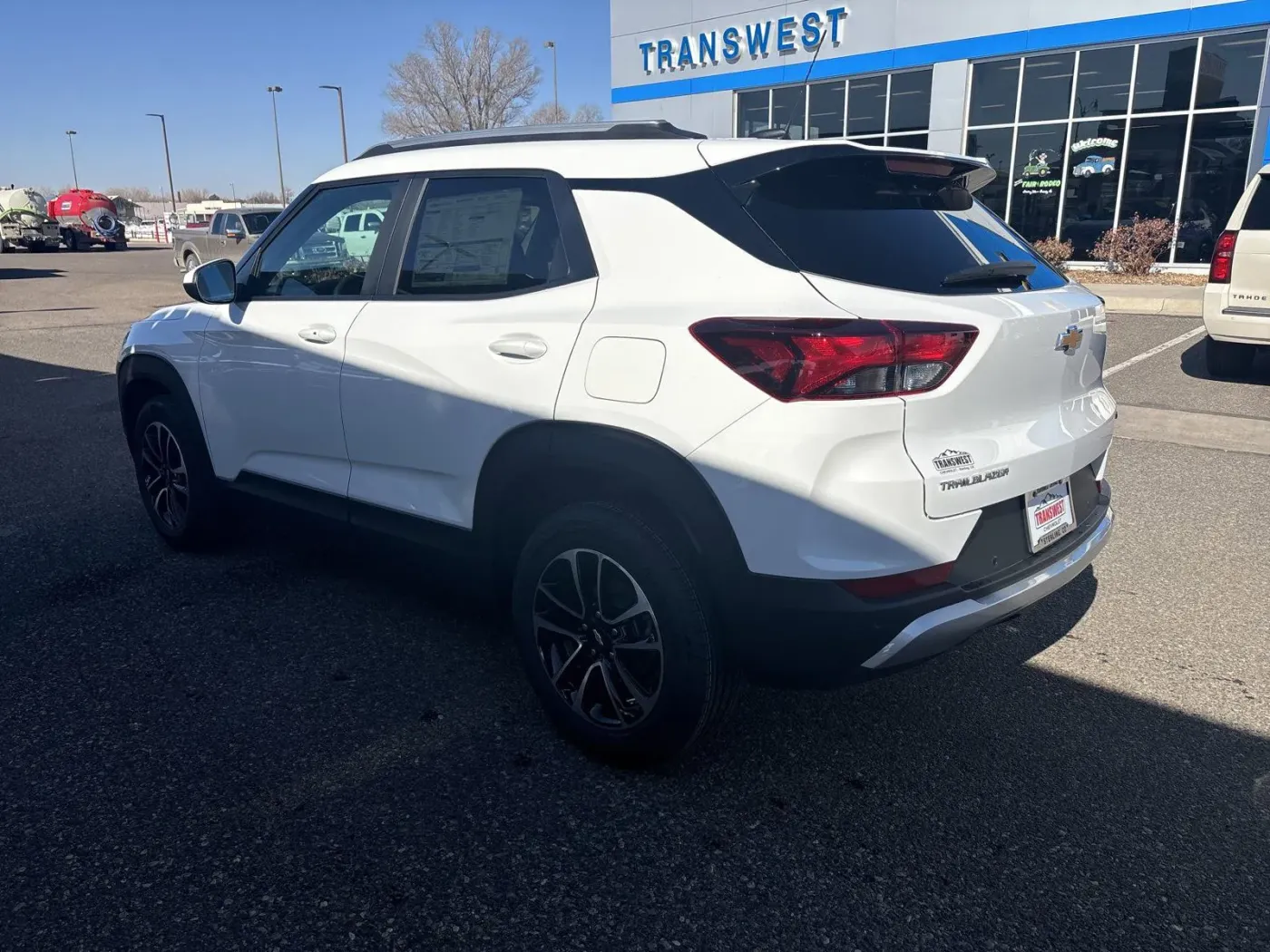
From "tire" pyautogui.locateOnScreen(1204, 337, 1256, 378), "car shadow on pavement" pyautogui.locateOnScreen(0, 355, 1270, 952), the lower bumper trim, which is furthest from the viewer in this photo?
"tire" pyautogui.locateOnScreen(1204, 337, 1256, 378)

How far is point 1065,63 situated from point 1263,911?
802 inches

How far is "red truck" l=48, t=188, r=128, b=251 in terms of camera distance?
1610 inches

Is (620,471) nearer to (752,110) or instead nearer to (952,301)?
(952,301)

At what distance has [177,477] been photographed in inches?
176

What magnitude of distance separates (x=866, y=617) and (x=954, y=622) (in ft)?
0.85

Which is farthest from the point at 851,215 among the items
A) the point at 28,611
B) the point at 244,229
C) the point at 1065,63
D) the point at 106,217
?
the point at 106,217

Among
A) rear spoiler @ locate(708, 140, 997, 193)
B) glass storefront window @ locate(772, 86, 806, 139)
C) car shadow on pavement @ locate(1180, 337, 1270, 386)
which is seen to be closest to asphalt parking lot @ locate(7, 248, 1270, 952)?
rear spoiler @ locate(708, 140, 997, 193)

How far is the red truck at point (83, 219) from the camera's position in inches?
1610

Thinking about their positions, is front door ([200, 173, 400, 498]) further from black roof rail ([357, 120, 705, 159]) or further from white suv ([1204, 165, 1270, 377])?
white suv ([1204, 165, 1270, 377])

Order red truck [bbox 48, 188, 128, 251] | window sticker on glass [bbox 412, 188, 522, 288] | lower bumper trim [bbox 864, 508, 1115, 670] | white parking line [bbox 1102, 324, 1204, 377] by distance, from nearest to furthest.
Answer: lower bumper trim [bbox 864, 508, 1115, 670]
window sticker on glass [bbox 412, 188, 522, 288]
white parking line [bbox 1102, 324, 1204, 377]
red truck [bbox 48, 188, 128, 251]

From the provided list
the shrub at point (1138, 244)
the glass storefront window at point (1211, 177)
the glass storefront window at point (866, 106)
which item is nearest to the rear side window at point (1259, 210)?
the glass storefront window at point (1211, 177)

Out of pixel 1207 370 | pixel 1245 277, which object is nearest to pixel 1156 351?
pixel 1207 370

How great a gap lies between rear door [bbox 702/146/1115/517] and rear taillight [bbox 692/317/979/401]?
0.04m

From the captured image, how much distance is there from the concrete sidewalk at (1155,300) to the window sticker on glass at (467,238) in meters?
12.6
